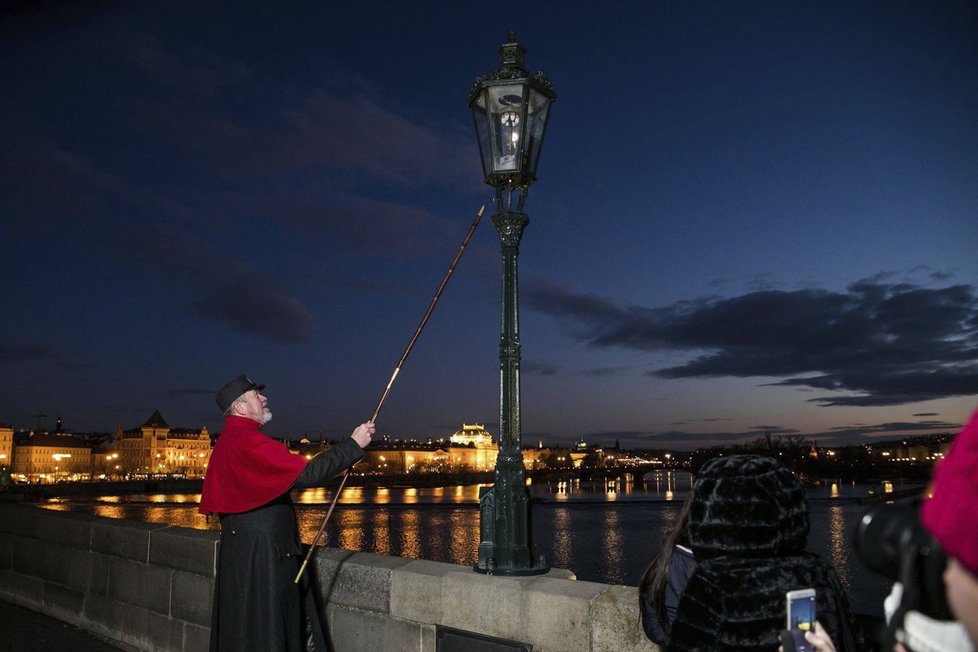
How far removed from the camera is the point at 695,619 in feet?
7.55

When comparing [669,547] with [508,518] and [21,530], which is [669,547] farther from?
[21,530]

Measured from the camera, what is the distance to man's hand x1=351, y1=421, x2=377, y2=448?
4273 mm

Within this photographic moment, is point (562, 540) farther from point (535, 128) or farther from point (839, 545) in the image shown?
point (535, 128)

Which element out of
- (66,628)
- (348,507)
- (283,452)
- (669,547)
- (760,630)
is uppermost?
(283,452)

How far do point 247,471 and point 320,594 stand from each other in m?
1.25

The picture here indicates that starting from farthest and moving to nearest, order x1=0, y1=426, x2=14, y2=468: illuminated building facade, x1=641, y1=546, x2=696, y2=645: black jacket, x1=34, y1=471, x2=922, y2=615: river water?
x1=0, y1=426, x2=14, y2=468: illuminated building facade → x1=34, y1=471, x2=922, y2=615: river water → x1=641, y1=546, x2=696, y2=645: black jacket

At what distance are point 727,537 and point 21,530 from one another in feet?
26.1

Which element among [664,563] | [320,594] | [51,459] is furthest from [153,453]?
[664,563]

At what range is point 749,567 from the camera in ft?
7.43

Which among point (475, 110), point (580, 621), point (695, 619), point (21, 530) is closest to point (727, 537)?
point (695, 619)

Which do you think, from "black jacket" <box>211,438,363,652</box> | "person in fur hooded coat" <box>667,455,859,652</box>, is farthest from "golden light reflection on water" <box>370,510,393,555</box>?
"person in fur hooded coat" <box>667,455,859,652</box>

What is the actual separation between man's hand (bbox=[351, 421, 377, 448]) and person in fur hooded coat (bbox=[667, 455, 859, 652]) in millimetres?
2308

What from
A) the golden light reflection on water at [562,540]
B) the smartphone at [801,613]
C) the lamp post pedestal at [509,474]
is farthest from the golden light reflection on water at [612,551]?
the smartphone at [801,613]

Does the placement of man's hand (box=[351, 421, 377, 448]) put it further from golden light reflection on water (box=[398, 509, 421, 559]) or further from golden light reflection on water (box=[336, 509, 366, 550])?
golden light reflection on water (box=[336, 509, 366, 550])
